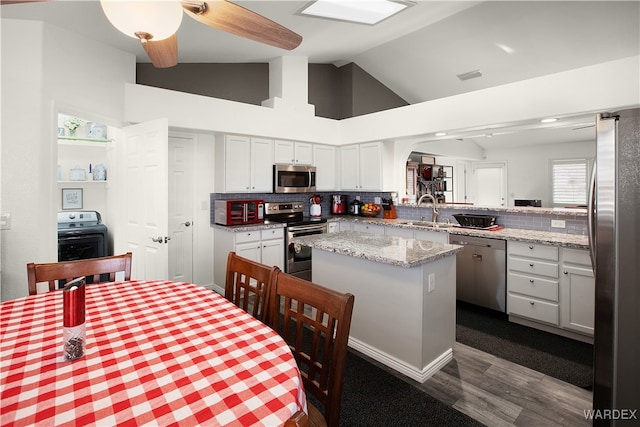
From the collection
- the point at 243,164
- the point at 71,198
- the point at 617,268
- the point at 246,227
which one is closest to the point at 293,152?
the point at 243,164

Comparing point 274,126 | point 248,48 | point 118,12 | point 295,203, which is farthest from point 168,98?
point 118,12

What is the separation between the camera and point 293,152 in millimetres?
4867

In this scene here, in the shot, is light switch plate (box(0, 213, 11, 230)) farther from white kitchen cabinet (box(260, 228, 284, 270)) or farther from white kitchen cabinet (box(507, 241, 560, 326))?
white kitchen cabinet (box(507, 241, 560, 326))

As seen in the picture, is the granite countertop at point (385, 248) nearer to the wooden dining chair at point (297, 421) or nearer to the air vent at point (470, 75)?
the wooden dining chair at point (297, 421)

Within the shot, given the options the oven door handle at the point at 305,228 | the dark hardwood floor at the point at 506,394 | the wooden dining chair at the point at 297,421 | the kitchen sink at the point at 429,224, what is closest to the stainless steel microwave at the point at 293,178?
the oven door handle at the point at 305,228

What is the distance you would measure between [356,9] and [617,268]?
118 inches

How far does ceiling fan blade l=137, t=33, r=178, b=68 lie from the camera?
1.64 meters

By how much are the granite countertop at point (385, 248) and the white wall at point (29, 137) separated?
6.35 feet

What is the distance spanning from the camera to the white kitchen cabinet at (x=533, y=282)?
2965mm

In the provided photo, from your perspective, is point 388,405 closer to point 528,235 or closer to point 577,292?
point 577,292

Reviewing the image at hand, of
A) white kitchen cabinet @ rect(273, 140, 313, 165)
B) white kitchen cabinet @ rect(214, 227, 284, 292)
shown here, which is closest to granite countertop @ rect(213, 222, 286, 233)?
white kitchen cabinet @ rect(214, 227, 284, 292)

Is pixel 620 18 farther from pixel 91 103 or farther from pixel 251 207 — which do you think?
pixel 91 103

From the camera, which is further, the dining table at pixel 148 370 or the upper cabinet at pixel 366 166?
the upper cabinet at pixel 366 166

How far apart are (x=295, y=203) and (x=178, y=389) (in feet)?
13.4
